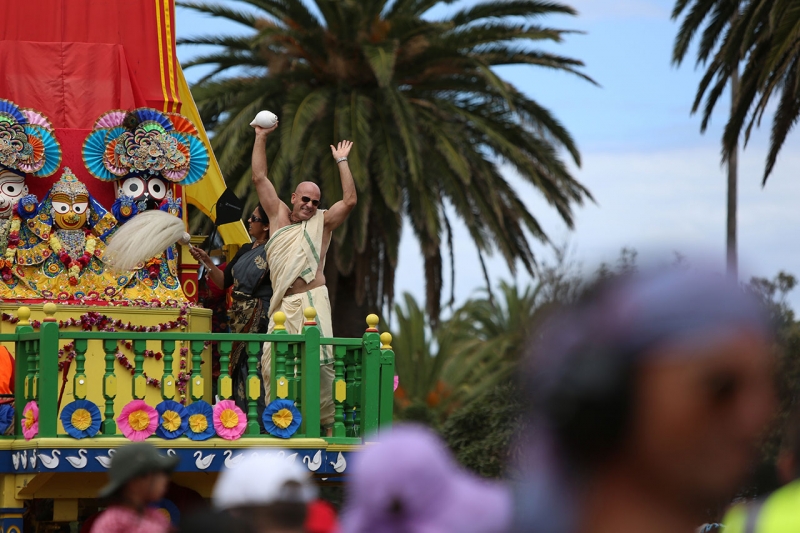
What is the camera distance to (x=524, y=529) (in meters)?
1.55

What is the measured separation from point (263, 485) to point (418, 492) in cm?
84

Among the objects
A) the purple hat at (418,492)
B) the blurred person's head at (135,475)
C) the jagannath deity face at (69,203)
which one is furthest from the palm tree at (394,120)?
the purple hat at (418,492)

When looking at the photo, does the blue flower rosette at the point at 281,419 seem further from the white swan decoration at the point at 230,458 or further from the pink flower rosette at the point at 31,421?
the pink flower rosette at the point at 31,421

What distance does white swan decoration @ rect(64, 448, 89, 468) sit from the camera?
26.6 ft

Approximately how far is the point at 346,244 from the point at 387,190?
1100mm

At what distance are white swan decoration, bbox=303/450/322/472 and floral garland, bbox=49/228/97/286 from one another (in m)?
2.54

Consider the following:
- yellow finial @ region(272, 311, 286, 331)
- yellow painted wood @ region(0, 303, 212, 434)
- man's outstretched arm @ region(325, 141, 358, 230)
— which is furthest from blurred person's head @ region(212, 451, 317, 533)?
yellow painted wood @ region(0, 303, 212, 434)

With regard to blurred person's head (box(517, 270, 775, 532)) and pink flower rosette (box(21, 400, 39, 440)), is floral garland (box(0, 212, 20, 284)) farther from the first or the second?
blurred person's head (box(517, 270, 775, 532))

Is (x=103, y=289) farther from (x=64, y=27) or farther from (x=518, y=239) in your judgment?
(x=518, y=239)

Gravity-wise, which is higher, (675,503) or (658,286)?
(658,286)

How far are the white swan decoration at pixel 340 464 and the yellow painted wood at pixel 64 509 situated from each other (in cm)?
191

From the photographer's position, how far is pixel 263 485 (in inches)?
98.6

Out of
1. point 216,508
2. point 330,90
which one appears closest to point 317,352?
point 216,508

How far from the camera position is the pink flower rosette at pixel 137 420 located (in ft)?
27.0
